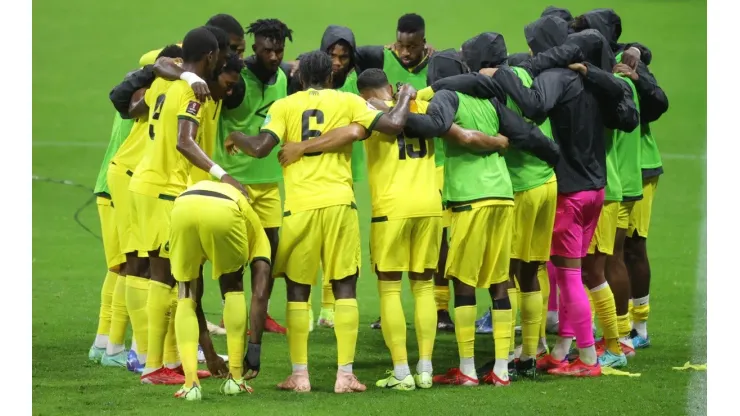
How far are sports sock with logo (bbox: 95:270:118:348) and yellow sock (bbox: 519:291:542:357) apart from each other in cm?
256

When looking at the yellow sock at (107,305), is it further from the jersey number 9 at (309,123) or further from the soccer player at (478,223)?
the soccer player at (478,223)

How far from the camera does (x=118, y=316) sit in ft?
23.1

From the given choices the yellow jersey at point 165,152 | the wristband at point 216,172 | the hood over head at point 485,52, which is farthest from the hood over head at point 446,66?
the wristband at point 216,172

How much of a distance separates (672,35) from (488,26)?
3189 mm

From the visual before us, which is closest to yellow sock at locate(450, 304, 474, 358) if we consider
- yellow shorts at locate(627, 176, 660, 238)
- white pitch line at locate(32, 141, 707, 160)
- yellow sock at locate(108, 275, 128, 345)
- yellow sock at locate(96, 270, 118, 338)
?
yellow shorts at locate(627, 176, 660, 238)

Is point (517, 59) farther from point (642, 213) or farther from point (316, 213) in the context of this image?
point (316, 213)

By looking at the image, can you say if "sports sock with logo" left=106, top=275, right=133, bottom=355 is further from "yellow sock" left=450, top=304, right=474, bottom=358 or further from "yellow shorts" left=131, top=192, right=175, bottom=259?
"yellow sock" left=450, top=304, right=474, bottom=358

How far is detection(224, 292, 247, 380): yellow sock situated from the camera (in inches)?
239

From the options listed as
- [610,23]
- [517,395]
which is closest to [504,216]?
[517,395]

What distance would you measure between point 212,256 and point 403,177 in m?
1.21

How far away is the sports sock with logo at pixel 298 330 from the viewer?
6.31 metres

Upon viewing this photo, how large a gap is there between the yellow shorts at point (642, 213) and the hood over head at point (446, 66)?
1873 millimetres

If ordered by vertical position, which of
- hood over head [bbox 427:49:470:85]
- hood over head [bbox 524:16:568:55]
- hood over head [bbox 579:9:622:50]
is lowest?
hood over head [bbox 427:49:470:85]

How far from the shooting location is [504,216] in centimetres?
655
